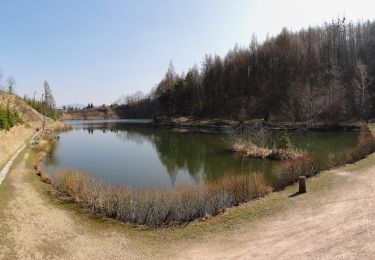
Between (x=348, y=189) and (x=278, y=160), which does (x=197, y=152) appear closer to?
(x=278, y=160)

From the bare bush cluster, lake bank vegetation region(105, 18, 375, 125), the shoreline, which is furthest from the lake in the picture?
lake bank vegetation region(105, 18, 375, 125)

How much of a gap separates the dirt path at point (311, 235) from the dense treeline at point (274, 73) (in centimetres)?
6481

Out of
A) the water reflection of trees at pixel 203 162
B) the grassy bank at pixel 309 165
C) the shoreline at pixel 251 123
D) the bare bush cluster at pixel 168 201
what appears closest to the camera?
the bare bush cluster at pixel 168 201

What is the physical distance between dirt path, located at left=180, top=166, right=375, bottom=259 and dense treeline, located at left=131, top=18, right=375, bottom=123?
6481 centimetres

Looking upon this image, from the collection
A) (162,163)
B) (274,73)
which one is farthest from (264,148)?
(274,73)

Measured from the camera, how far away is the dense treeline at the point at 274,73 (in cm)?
8862

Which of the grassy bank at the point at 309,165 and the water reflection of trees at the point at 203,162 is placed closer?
the grassy bank at the point at 309,165

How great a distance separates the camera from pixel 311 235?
12.2 m

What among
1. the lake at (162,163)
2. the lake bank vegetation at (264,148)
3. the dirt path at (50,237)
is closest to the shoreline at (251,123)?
the lake bank vegetation at (264,148)

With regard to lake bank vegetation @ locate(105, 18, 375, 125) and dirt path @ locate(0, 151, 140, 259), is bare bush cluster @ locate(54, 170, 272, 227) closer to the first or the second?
dirt path @ locate(0, 151, 140, 259)

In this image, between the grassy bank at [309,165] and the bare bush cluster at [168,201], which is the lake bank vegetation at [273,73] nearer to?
the grassy bank at [309,165]

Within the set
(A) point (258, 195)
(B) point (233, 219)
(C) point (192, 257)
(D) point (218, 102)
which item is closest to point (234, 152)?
(A) point (258, 195)

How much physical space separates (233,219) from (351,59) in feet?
298

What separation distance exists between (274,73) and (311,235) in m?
93.9
